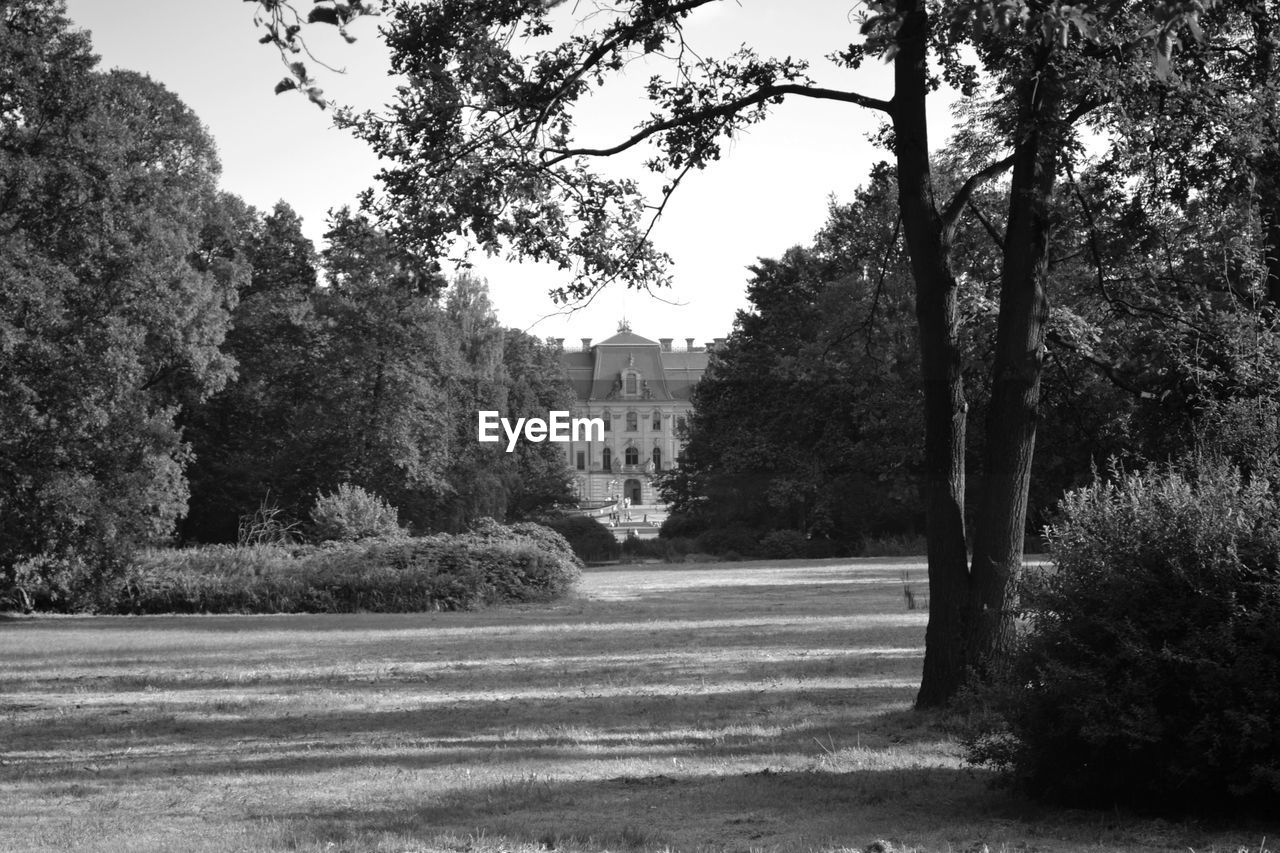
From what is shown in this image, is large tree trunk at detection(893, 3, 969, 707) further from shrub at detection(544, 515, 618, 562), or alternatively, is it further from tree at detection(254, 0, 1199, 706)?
shrub at detection(544, 515, 618, 562)

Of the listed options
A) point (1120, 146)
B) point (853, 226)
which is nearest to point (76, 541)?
point (1120, 146)

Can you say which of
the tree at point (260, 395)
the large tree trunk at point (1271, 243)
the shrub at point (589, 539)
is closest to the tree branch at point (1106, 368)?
the large tree trunk at point (1271, 243)

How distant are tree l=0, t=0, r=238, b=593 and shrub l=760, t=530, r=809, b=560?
94.6 feet

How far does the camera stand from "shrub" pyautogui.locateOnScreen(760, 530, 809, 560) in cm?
5225

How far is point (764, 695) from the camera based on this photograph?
1209 centimetres

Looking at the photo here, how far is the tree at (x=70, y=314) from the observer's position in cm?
2342

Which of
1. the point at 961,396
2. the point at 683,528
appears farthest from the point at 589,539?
the point at 961,396

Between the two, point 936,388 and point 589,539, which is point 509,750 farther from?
point 589,539

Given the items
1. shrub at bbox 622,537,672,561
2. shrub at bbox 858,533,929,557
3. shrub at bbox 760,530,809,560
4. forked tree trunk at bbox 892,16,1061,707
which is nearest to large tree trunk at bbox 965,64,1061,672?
forked tree trunk at bbox 892,16,1061,707

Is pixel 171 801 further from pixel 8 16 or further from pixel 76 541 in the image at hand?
pixel 76 541

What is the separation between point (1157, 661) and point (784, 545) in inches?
1824

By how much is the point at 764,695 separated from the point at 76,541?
56.2 feet

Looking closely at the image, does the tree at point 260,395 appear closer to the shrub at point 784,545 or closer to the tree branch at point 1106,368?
the shrub at point 784,545

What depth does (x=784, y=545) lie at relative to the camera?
173ft
